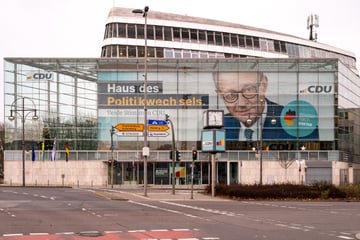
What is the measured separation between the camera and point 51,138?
69.5m

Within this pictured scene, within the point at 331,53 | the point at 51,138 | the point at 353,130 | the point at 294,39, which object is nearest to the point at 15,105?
the point at 51,138

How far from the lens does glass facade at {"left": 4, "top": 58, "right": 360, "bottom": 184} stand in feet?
228

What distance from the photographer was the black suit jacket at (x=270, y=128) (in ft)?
228

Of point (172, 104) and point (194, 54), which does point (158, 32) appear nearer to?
point (194, 54)

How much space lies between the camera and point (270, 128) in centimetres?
6944

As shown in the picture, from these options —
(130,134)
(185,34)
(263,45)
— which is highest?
(185,34)

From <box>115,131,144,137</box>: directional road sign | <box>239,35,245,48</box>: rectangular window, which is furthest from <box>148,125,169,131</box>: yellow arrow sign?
<box>239,35,245,48</box>: rectangular window

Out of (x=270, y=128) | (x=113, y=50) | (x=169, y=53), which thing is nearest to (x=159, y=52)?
(x=169, y=53)

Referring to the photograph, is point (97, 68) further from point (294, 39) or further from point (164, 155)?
point (294, 39)

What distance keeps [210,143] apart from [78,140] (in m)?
32.4

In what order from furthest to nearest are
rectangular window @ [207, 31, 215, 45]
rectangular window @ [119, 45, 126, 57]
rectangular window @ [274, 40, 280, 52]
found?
rectangular window @ [274, 40, 280, 52], rectangular window @ [207, 31, 215, 45], rectangular window @ [119, 45, 126, 57]

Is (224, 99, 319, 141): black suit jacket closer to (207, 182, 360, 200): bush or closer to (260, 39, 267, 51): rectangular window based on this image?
(260, 39, 267, 51): rectangular window

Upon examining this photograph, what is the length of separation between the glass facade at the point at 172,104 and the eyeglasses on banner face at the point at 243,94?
0.39ft

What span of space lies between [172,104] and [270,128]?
11826mm
